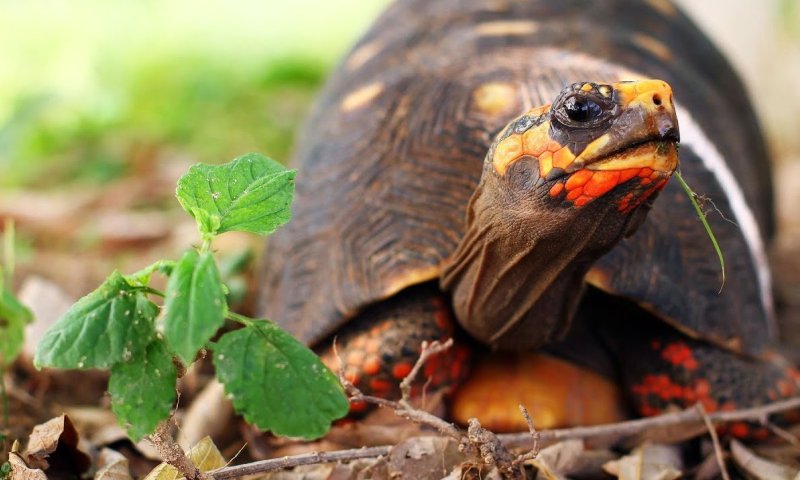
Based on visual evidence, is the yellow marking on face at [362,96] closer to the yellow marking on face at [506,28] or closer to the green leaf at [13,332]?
the yellow marking on face at [506,28]

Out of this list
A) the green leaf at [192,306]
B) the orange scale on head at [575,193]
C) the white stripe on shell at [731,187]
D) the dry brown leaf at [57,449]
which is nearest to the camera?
the green leaf at [192,306]

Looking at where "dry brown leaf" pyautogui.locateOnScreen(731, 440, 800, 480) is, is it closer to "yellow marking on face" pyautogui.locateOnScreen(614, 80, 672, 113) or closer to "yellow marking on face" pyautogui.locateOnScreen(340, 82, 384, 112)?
"yellow marking on face" pyautogui.locateOnScreen(614, 80, 672, 113)

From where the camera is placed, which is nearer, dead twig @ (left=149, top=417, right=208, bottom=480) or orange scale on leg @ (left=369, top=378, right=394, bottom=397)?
dead twig @ (left=149, top=417, right=208, bottom=480)

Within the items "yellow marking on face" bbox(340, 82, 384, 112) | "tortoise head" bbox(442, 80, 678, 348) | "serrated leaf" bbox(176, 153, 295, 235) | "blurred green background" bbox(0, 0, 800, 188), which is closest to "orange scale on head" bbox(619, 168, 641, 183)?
"tortoise head" bbox(442, 80, 678, 348)

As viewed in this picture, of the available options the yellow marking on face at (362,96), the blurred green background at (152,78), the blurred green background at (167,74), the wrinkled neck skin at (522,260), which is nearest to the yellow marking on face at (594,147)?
the wrinkled neck skin at (522,260)

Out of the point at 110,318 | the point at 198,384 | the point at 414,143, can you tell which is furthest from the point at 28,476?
the point at 414,143

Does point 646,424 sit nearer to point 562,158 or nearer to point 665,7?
point 562,158

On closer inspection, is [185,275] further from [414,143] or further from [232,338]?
[414,143]
